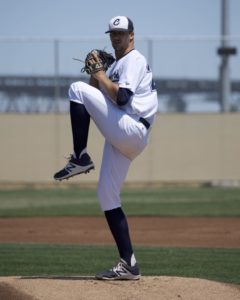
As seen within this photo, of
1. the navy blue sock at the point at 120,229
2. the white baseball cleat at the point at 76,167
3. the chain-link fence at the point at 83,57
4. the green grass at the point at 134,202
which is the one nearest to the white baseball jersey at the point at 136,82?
the white baseball cleat at the point at 76,167

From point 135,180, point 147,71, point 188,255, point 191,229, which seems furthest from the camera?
point 135,180

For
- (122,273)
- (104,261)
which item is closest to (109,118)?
(122,273)

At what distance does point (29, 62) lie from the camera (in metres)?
22.0

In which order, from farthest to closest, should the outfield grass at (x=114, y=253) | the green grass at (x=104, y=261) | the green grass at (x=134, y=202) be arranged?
the green grass at (x=134, y=202)
the outfield grass at (x=114, y=253)
the green grass at (x=104, y=261)

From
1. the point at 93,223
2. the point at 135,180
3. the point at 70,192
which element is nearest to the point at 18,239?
the point at 93,223

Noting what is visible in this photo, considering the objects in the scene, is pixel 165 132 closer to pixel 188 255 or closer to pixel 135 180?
pixel 135 180

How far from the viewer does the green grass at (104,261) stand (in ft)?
26.6

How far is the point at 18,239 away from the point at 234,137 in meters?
11.1

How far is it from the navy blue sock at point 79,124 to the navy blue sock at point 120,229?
0.51 meters

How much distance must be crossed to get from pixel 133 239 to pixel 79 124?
5.56 m

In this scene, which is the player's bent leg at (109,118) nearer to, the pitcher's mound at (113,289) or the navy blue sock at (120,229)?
the navy blue sock at (120,229)

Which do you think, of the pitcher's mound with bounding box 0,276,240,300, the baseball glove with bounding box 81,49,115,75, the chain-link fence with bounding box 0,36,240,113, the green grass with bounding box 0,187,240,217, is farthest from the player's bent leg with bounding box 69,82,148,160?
the chain-link fence with bounding box 0,36,240,113

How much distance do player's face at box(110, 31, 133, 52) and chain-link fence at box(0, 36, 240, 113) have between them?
15.3 metres

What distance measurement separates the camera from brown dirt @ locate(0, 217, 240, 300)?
238 inches
